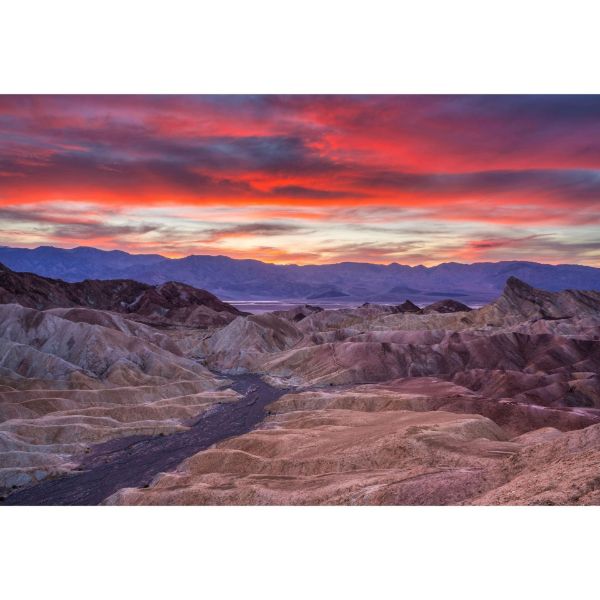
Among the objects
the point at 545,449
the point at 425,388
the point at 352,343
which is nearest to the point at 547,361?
the point at 425,388

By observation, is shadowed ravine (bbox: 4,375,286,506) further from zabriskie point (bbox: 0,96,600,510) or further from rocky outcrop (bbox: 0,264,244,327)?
rocky outcrop (bbox: 0,264,244,327)

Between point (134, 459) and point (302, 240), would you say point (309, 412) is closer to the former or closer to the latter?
point (134, 459)

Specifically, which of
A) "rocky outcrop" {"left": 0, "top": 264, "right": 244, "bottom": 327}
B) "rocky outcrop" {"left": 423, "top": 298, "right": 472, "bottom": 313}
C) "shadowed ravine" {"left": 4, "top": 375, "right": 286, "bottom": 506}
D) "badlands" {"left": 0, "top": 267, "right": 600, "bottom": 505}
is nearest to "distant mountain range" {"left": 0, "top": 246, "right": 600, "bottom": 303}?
"rocky outcrop" {"left": 423, "top": 298, "right": 472, "bottom": 313}

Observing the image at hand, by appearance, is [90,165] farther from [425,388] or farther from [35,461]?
[425,388]

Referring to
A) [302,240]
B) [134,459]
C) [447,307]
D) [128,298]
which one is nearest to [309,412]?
[134,459]

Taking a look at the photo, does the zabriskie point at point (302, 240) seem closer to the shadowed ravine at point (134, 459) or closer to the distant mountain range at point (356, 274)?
the shadowed ravine at point (134, 459)

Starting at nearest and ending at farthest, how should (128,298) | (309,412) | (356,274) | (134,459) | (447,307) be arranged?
(134,459) < (309,412) < (356,274) < (447,307) < (128,298)
